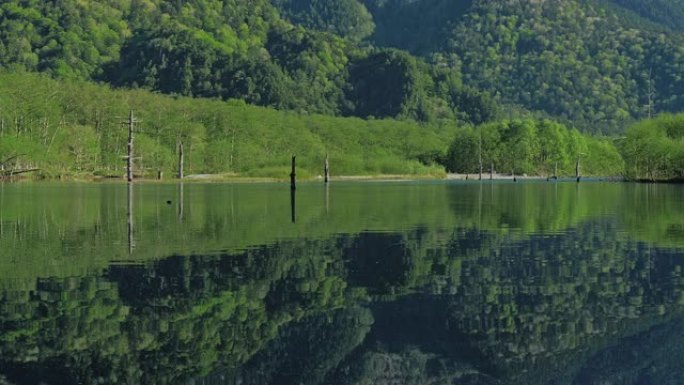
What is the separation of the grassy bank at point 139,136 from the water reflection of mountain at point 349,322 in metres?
103

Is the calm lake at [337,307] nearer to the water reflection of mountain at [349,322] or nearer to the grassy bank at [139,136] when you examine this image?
the water reflection of mountain at [349,322]

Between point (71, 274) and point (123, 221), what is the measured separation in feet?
66.2

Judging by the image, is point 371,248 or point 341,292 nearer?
point 341,292

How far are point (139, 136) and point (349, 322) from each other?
5413 inches

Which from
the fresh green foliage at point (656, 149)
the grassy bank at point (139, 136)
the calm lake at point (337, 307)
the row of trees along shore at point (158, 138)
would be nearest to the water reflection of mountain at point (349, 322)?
the calm lake at point (337, 307)

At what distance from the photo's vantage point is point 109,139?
149250mm

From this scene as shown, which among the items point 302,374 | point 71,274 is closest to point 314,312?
point 302,374

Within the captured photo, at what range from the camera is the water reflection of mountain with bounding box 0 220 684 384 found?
15297mm

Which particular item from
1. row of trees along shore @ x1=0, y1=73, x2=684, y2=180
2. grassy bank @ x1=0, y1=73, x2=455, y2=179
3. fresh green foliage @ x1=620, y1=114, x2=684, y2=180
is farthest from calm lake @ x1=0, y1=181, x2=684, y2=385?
fresh green foliage @ x1=620, y1=114, x2=684, y2=180

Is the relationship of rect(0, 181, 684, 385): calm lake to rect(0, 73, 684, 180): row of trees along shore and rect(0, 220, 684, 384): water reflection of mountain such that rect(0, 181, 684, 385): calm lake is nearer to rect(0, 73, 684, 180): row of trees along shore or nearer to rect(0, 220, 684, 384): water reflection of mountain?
rect(0, 220, 684, 384): water reflection of mountain

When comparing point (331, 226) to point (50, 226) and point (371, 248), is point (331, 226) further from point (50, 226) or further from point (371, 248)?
point (50, 226)

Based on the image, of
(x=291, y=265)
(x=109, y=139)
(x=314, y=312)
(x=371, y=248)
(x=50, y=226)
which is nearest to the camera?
(x=314, y=312)

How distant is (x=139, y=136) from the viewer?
151 meters

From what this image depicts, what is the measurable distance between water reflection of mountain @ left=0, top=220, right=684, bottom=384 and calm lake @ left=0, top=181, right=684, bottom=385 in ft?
0.21
